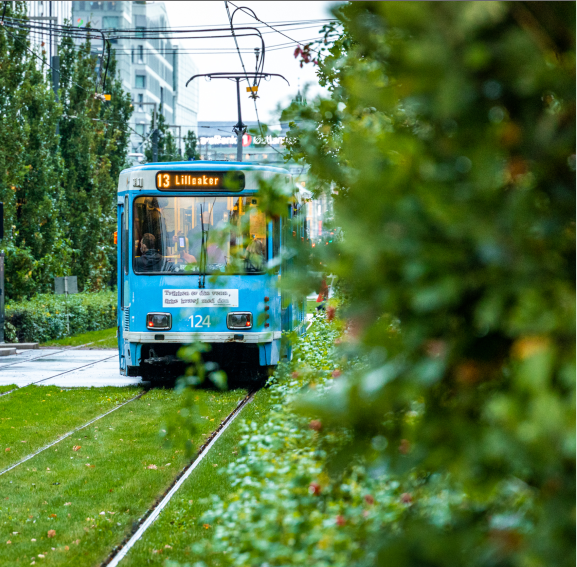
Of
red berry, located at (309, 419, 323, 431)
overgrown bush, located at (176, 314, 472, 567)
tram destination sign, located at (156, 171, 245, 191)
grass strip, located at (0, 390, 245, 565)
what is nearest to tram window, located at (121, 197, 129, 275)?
tram destination sign, located at (156, 171, 245, 191)

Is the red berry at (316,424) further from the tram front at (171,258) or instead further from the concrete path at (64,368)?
the concrete path at (64,368)

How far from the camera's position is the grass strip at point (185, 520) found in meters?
5.28

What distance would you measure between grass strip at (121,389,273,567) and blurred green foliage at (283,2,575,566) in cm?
246

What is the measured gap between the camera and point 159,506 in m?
6.56

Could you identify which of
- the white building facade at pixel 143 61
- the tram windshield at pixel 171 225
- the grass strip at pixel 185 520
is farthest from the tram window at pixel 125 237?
the white building facade at pixel 143 61

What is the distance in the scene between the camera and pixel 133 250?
1276 cm

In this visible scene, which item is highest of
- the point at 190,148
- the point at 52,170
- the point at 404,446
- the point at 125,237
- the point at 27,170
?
the point at 190,148

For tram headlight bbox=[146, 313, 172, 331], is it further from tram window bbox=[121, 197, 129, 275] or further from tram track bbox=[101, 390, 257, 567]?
tram track bbox=[101, 390, 257, 567]

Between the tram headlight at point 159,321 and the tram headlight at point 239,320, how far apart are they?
2.73 feet

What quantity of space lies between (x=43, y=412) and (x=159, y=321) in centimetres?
223

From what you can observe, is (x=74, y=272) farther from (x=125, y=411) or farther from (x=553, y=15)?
(x=553, y=15)

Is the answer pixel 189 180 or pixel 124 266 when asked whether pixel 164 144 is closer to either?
pixel 124 266

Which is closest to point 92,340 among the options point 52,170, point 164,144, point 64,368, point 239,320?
point 52,170

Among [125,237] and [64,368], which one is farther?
[64,368]
